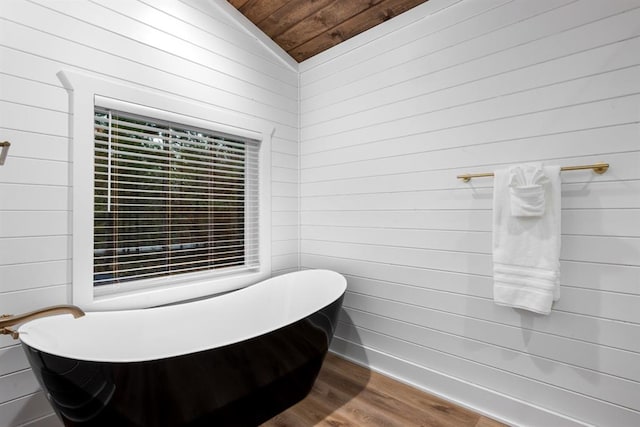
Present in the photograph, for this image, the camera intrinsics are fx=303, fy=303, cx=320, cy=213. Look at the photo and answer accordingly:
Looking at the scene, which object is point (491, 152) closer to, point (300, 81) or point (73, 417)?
point (300, 81)

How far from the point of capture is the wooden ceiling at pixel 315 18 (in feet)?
7.39

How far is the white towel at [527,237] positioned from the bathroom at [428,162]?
0.12 meters

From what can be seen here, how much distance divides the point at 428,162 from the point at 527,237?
0.77 m

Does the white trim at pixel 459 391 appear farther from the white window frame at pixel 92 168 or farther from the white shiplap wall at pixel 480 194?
the white window frame at pixel 92 168

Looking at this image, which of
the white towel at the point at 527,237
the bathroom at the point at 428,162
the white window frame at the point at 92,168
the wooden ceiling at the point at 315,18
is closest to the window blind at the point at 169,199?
the white window frame at the point at 92,168

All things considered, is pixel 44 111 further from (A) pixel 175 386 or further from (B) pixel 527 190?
(B) pixel 527 190

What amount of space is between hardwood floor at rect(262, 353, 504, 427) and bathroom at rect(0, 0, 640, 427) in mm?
118

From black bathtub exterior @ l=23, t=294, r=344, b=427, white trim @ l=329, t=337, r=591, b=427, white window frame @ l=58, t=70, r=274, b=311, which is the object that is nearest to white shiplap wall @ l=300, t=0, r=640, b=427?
white trim @ l=329, t=337, r=591, b=427

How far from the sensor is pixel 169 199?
7.21 ft

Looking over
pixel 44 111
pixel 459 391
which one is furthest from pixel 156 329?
pixel 459 391

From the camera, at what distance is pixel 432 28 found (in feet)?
6.79

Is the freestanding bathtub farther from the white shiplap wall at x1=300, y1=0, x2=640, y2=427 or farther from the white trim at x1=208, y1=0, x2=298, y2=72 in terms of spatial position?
the white trim at x1=208, y1=0, x2=298, y2=72

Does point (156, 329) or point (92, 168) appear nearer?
point (92, 168)

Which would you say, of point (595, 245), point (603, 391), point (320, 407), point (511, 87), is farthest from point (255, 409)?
point (511, 87)
